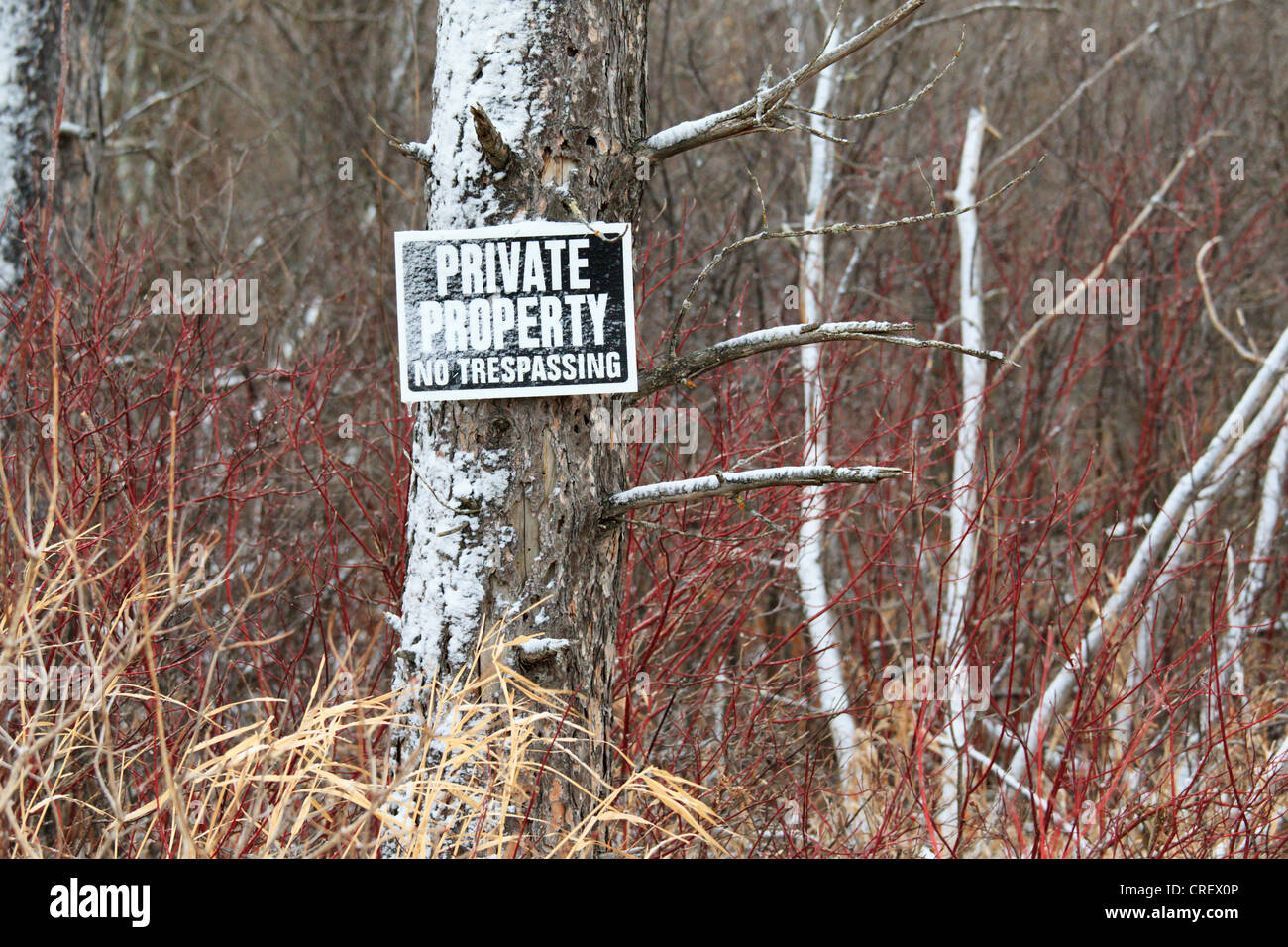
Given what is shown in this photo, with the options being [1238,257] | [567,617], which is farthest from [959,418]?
[1238,257]

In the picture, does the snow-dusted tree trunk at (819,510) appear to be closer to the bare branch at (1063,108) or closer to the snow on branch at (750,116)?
the bare branch at (1063,108)

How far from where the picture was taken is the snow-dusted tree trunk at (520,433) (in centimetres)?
246

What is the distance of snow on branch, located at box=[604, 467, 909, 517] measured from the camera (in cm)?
239

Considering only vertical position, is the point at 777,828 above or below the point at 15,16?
below

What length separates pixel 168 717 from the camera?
3811 millimetres

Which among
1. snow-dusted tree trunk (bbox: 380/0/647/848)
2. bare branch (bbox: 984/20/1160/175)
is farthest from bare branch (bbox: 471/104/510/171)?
bare branch (bbox: 984/20/1160/175)

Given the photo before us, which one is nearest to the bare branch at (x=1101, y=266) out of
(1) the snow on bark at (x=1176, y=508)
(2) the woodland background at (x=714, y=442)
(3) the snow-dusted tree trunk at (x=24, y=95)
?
(2) the woodland background at (x=714, y=442)

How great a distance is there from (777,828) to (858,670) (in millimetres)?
1246

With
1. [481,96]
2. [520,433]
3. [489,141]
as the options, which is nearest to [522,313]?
[520,433]

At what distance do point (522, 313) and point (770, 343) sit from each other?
60 cm

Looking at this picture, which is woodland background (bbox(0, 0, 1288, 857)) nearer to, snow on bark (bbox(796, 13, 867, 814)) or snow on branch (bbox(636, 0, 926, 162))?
snow on bark (bbox(796, 13, 867, 814))

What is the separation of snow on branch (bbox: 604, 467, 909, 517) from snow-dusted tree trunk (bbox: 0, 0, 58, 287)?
3871mm
